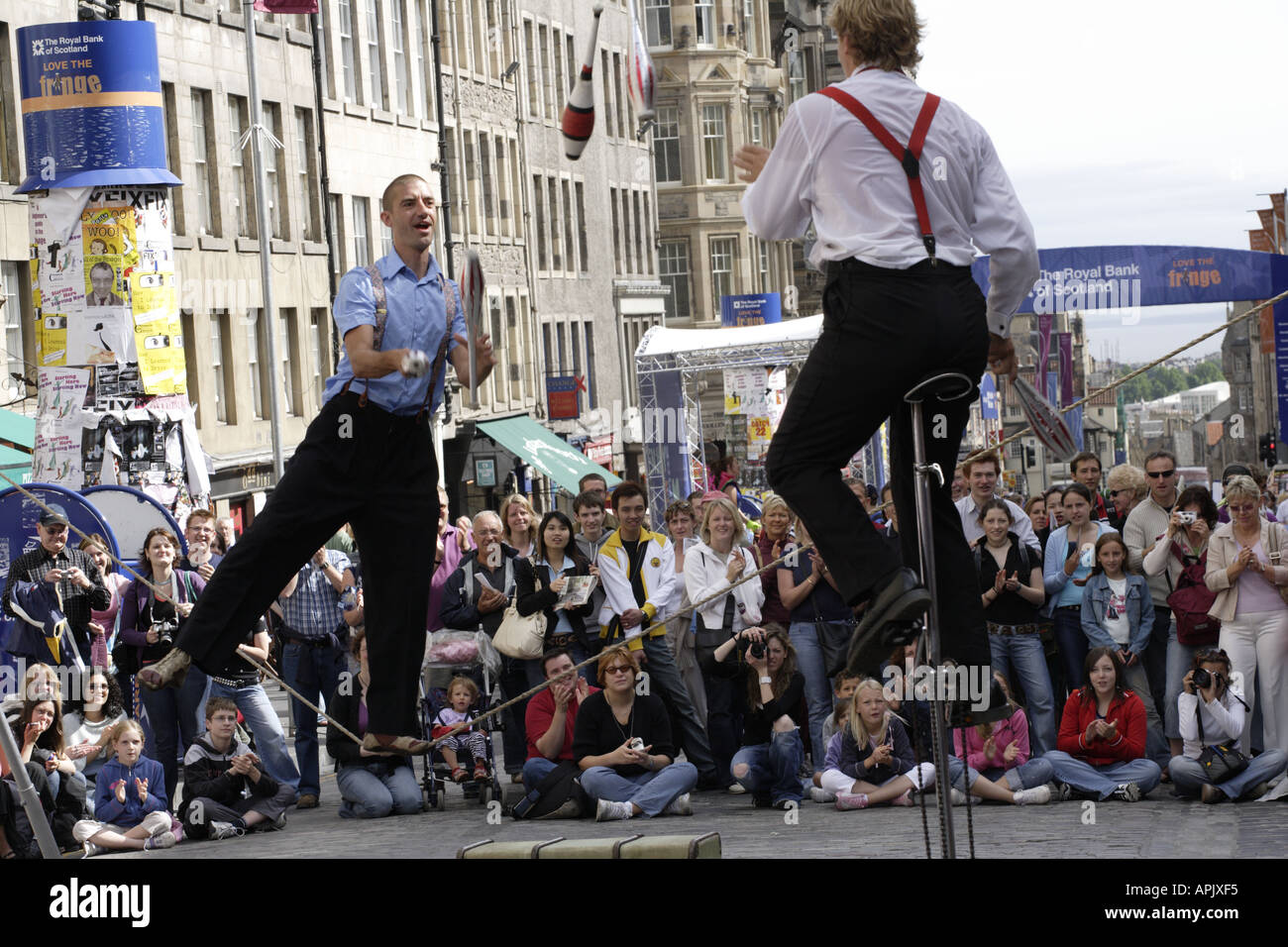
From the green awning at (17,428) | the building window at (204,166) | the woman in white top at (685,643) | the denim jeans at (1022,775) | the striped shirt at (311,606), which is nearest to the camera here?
the denim jeans at (1022,775)

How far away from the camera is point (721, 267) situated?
163 ft

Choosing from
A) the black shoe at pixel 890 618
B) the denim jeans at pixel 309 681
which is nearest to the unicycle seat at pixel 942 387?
the black shoe at pixel 890 618

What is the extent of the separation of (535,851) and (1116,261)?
12430 mm

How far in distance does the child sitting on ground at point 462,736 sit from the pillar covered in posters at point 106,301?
14.5 ft

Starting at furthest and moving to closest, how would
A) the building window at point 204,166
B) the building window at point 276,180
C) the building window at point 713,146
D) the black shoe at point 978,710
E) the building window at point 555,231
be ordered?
the building window at point 713,146 → the building window at point 555,231 → the building window at point 276,180 → the building window at point 204,166 → the black shoe at point 978,710

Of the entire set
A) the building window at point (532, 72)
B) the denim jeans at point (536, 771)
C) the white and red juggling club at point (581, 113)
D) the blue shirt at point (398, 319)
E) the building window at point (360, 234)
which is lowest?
the denim jeans at point (536, 771)

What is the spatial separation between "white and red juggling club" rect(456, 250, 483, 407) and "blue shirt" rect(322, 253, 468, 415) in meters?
0.15

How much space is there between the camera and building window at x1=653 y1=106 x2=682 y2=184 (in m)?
46.9

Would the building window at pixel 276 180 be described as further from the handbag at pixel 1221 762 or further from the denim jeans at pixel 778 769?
the handbag at pixel 1221 762

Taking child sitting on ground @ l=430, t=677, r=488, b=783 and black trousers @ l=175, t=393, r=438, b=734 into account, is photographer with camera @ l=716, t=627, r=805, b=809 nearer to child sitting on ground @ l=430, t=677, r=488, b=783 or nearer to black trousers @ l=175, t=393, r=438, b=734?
child sitting on ground @ l=430, t=677, r=488, b=783

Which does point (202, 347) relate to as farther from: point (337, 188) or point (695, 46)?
point (695, 46)

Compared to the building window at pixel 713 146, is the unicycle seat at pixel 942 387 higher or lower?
lower

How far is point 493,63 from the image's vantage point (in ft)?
104

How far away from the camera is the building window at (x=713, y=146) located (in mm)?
48188
